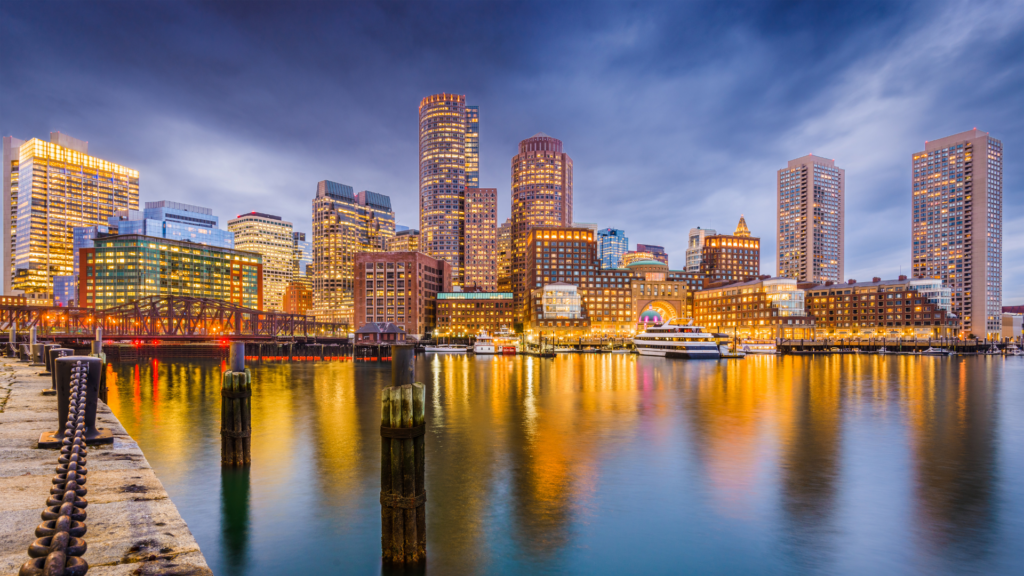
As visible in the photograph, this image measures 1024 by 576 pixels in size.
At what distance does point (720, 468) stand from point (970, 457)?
16.5 metres

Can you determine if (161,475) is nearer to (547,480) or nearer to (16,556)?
(547,480)

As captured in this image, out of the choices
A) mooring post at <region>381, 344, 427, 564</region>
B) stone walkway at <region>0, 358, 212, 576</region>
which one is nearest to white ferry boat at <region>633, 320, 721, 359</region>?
mooring post at <region>381, 344, 427, 564</region>

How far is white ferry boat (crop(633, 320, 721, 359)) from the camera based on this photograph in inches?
5039

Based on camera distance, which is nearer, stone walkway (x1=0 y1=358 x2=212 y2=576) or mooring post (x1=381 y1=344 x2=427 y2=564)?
stone walkway (x1=0 y1=358 x2=212 y2=576)

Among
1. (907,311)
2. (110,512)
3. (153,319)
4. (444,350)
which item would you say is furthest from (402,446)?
(907,311)

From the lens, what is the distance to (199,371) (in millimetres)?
92375

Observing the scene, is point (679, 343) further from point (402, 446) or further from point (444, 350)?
point (402, 446)

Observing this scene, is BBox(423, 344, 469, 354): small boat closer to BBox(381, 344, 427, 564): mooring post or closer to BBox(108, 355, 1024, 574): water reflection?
BBox(108, 355, 1024, 574): water reflection

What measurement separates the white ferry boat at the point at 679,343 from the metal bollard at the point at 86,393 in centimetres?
12796

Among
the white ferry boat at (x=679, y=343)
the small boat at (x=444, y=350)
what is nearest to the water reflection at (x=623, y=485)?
the white ferry boat at (x=679, y=343)

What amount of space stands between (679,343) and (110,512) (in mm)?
133282

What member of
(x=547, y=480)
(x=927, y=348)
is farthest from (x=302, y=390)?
(x=927, y=348)

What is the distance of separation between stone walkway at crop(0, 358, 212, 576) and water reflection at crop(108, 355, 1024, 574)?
9.47 m

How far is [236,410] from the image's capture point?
82.9 feet
